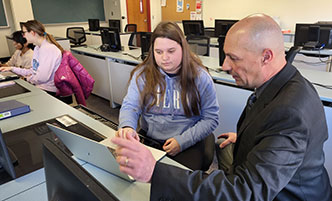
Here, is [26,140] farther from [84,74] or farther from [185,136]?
[84,74]

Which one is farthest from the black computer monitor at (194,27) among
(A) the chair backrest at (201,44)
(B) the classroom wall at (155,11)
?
(B) the classroom wall at (155,11)

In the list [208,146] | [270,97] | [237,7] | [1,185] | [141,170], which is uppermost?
[237,7]

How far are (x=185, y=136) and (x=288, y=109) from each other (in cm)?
81

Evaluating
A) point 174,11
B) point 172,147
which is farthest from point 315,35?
point 174,11

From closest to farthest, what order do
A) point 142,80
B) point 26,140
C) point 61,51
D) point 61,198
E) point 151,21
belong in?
point 61,198 < point 26,140 < point 142,80 < point 61,51 < point 151,21

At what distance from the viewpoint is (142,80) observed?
5.26 feet

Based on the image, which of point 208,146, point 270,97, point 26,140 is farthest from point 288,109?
point 26,140

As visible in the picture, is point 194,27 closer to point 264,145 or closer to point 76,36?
point 76,36

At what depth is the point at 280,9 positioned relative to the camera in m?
5.93

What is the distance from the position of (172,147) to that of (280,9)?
19.1 feet

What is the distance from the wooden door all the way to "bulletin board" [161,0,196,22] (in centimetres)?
58

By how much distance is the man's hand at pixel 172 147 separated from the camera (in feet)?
4.62

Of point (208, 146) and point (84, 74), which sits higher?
point (84, 74)

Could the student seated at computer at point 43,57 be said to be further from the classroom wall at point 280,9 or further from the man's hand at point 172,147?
the classroom wall at point 280,9
